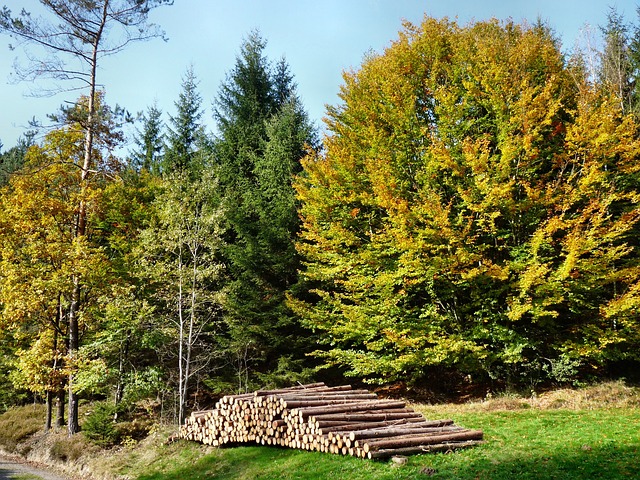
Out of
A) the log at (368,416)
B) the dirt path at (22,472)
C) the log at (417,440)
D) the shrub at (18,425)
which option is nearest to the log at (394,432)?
the log at (417,440)

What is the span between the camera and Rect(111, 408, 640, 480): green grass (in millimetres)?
8320

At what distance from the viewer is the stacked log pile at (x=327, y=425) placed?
9656 millimetres

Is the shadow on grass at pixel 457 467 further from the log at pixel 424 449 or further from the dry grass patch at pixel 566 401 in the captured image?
the dry grass patch at pixel 566 401

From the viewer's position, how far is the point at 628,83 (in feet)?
89.1

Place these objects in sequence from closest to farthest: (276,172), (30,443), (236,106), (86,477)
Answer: (86,477) → (30,443) → (276,172) → (236,106)

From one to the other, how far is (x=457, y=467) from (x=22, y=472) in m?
12.7

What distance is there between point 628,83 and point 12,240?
31.8m

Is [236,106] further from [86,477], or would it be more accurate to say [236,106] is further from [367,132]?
[86,477]

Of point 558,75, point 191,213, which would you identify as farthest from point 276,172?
point 558,75

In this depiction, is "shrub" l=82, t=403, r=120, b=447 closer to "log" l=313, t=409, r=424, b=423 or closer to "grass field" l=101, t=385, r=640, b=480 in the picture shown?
"grass field" l=101, t=385, r=640, b=480

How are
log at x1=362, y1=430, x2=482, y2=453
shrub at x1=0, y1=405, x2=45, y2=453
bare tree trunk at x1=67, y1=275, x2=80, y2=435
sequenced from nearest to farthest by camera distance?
log at x1=362, y1=430, x2=482, y2=453 < bare tree trunk at x1=67, y1=275, x2=80, y2=435 < shrub at x1=0, y1=405, x2=45, y2=453

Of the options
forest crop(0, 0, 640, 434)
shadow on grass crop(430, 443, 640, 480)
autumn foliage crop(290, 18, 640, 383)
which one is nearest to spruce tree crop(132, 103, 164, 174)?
forest crop(0, 0, 640, 434)

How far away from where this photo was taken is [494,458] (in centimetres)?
895

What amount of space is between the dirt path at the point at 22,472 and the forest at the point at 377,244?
1816 millimetres
